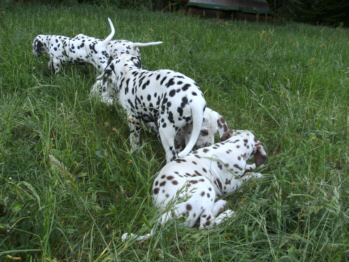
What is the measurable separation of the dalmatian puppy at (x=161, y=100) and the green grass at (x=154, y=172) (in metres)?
0.23

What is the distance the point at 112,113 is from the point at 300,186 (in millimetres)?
2667

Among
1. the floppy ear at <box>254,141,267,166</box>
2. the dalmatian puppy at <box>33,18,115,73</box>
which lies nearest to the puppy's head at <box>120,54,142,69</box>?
the dalmatian puppy at <box>33,18,115,73</box>

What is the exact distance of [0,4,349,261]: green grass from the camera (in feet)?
7.70

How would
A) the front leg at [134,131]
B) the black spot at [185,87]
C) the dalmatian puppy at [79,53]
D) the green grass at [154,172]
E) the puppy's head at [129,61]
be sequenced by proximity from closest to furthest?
the green grass at [154,172] → the black spot at [185,87] → the front leg at [134,131] → the puppy's head at [129,61] → the dalmatian puppy at [79,53]

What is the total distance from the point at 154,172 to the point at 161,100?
0.84 metres

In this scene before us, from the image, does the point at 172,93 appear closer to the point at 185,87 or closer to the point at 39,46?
the point at 185,87

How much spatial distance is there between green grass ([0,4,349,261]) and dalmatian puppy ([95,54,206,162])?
0.74 feet

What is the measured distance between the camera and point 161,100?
3664mm

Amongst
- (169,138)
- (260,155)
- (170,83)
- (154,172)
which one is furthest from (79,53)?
(260,155)

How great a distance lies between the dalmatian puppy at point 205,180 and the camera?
274 cm

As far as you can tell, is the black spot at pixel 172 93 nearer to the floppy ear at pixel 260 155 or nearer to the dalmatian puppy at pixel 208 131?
the dalmatian puppy at pixel 208 131

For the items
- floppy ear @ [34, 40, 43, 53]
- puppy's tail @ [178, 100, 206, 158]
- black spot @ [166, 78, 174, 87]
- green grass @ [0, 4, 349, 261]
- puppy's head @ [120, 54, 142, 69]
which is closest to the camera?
green grass @ [0, 4, 349, 261]

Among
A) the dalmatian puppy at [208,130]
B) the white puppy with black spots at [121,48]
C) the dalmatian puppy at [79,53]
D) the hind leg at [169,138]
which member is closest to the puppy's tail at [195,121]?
the hind leg at [169,138]

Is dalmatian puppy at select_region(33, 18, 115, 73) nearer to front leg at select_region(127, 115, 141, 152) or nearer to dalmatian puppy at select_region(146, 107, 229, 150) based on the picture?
front leg at select_region(127, 115, 141, 152)
